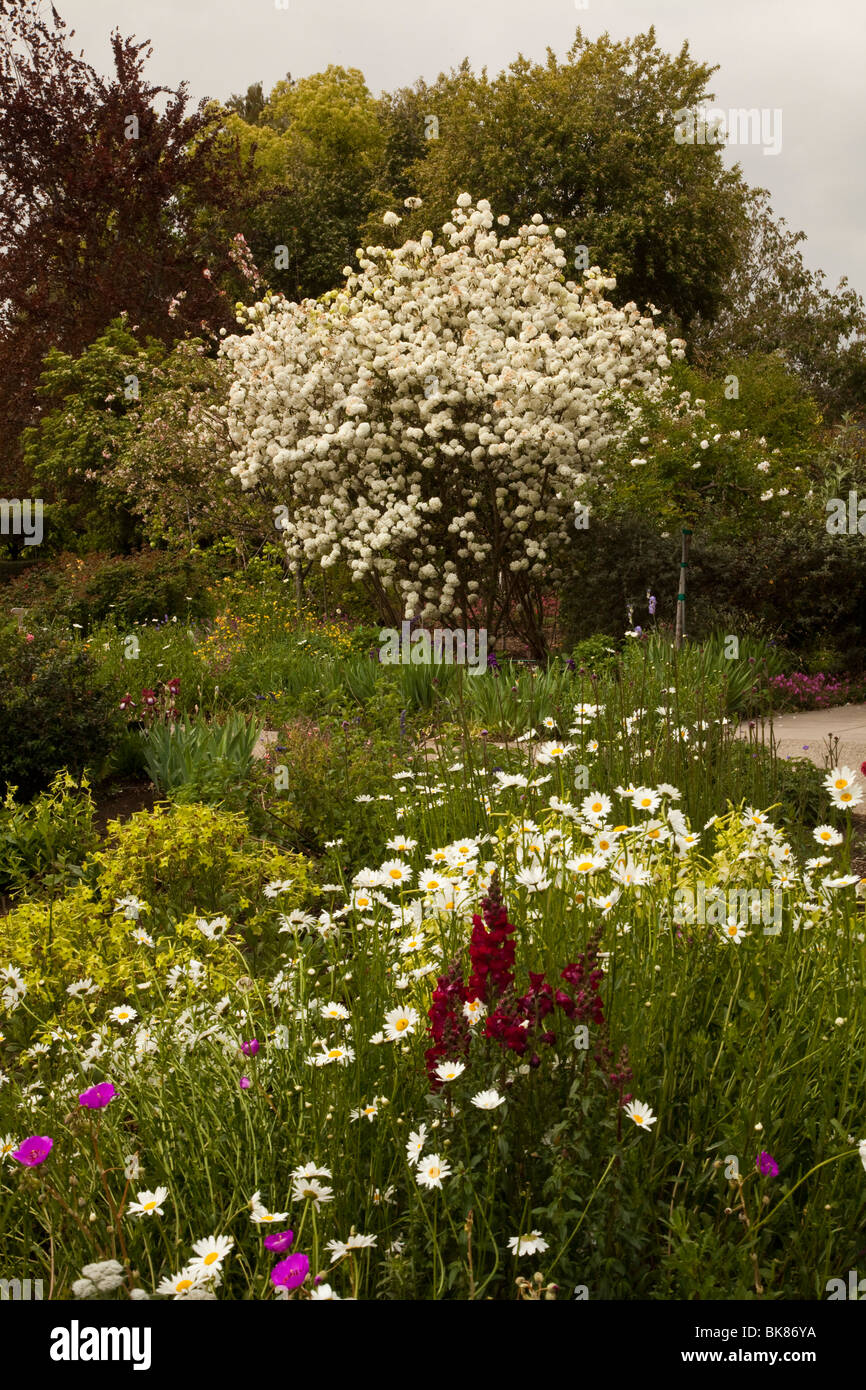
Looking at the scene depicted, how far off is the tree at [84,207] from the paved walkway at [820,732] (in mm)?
14281

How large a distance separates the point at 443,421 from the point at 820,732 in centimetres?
470

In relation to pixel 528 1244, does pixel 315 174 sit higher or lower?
higher

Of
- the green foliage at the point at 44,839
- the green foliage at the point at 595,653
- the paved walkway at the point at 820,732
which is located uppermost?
the green foliage at the point at 595,653

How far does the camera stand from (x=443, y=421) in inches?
422

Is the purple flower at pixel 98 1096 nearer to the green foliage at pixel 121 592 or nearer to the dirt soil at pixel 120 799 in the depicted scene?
the dirt soil at pixel 120 799

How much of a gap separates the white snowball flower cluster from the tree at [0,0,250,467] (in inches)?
340

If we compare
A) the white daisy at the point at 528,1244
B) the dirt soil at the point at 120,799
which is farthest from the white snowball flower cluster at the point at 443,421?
the white daisy at the point at 528,1244

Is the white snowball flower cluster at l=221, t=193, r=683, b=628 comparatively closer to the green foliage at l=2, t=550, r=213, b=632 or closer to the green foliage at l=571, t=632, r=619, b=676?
the green foliage at l=2, t=550, r=213, b=632

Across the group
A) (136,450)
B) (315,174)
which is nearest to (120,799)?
(136,450)

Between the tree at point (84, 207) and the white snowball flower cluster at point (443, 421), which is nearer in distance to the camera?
the white snowball flower cluster at point (443, 421)

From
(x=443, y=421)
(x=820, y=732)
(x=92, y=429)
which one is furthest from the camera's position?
(x=92, y=429)

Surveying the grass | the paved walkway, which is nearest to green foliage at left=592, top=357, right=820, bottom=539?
the paved walkway

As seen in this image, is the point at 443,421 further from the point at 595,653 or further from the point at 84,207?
the point at 84,207

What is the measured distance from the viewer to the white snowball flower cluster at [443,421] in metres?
11.0
